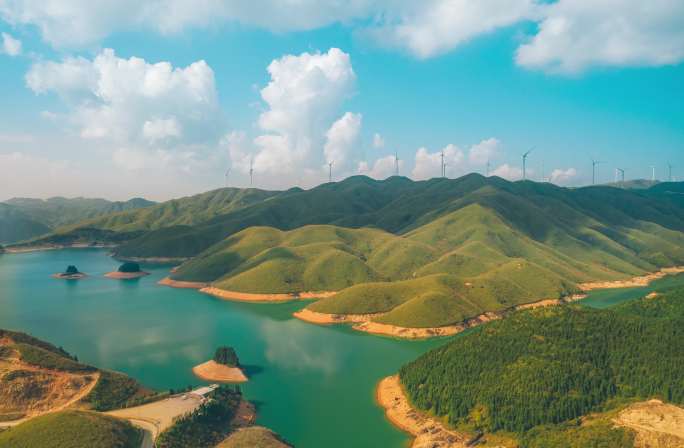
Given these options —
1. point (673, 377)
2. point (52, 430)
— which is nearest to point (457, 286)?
point (673, 377)

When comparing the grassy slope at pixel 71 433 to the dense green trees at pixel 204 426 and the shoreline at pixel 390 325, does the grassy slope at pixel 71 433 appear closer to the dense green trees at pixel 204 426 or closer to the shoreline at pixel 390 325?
the dense green trees at pixel 204 426

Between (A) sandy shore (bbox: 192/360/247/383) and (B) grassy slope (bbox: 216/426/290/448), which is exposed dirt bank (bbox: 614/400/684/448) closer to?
(B) grassy slope (bbox: 216/426/290/448)

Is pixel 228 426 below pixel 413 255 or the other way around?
below

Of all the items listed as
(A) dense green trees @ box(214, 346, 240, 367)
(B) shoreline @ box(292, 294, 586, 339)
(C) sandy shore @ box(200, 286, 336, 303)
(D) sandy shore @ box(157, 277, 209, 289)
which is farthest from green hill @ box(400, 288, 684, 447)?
(D) sandy shore @ box(157, 277, 209, 289)

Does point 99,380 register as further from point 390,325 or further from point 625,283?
point 625,283

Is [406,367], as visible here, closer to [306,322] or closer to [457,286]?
[306,322]

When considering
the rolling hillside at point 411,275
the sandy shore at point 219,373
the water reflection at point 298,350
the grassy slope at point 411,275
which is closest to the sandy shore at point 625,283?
the rolling hillside at point 411,275
